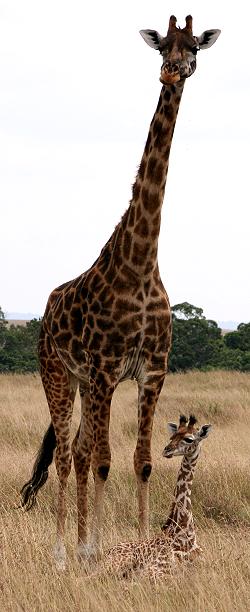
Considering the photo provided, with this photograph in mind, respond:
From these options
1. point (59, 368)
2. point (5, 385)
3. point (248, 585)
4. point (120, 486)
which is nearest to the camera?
point (248, 585)

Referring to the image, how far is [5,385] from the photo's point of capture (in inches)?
824

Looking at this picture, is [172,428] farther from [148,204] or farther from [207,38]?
[207,38]

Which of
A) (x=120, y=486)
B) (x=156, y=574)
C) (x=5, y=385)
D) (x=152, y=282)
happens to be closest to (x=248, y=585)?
(x=156, y=574)

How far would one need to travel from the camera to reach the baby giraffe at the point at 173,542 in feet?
20.8

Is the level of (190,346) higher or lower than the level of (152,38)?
lower

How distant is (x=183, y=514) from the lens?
669cm

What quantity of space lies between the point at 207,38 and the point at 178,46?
0.94 ft

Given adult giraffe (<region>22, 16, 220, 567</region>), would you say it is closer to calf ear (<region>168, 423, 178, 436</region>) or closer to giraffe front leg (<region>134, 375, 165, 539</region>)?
giraffe front leg (<region>134, 375, 165, 539</region>)

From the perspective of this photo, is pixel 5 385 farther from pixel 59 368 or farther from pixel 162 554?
pixel 162 554

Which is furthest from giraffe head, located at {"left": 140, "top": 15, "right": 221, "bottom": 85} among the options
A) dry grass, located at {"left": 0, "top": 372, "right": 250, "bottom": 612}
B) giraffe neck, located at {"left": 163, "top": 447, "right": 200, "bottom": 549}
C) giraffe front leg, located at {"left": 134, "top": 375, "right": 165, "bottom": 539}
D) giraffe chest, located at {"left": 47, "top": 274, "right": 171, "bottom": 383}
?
dry grass, located at {"left": 0, "top": 372, "right": 250, "bottom": 612}

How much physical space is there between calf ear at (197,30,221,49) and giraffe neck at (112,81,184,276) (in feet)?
1.43

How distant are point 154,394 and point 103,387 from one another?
13.6 inches

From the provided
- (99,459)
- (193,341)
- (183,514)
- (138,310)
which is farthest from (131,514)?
(193,341)

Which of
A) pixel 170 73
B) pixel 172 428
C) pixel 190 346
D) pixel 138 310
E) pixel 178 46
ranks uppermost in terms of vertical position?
pixel 178 46
